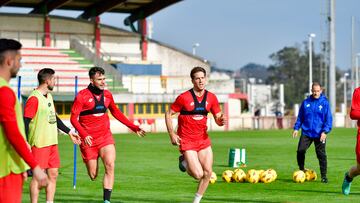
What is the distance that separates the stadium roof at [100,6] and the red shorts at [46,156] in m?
51.0

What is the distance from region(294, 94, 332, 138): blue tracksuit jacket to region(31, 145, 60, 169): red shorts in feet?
24.1

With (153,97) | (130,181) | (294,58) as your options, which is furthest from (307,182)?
(294,58)

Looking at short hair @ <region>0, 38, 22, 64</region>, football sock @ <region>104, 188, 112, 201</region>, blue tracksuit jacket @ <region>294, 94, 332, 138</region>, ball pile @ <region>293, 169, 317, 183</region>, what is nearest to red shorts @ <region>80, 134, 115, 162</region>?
football sock @ <region>104, 188, 112, 201</region>

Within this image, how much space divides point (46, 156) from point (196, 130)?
242 centimetres

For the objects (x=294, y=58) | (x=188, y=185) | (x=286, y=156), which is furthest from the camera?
(x=294, y=58)

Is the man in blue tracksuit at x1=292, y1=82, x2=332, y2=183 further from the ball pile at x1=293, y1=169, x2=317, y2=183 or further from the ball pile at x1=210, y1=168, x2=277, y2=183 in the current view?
the ball pile at x1=210, y1=168, x2=277, y2=183

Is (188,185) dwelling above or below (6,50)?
below

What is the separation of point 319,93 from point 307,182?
1923 mm

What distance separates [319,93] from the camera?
1906 centimetres

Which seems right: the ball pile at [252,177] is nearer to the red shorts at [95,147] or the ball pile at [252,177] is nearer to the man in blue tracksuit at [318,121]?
the man in blue tracksuit at [318,121]

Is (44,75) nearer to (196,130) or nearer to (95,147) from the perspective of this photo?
(95,147)

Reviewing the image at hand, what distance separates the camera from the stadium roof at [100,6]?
64.9m

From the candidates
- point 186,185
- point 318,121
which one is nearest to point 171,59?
point 318,121

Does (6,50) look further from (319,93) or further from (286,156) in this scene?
(286,156)
